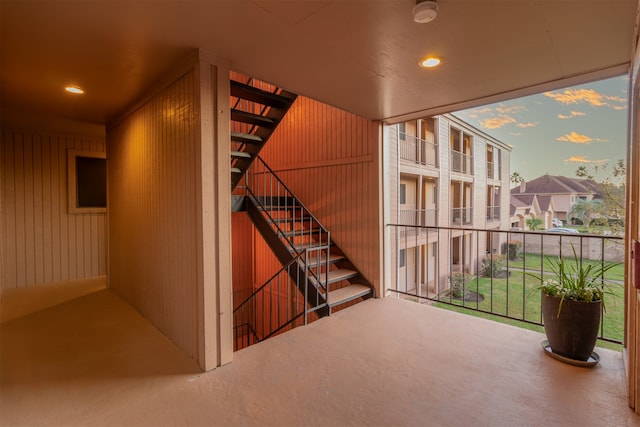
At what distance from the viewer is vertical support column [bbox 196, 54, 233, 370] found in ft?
7.18

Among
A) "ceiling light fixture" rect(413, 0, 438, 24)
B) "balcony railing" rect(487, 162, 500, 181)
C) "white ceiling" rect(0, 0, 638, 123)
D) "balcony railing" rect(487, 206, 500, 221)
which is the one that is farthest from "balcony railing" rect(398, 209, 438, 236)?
"ceiling light fixture" rect(413, 0, 438, 24)

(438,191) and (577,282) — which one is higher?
(438,191)

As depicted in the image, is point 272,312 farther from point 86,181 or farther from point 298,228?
point 86,181

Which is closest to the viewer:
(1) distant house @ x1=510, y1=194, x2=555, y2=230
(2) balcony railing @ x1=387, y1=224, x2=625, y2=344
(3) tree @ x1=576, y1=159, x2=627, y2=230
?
(2) balcony railing @ x1=387, y1=224, x2=625, y2=344

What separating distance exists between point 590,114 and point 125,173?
6.82 m

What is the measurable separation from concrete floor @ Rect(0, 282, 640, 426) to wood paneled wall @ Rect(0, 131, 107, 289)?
220 centimetres

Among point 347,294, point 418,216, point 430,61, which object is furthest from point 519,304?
point 430,61

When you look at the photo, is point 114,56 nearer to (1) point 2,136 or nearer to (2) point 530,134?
(1) point 2,136

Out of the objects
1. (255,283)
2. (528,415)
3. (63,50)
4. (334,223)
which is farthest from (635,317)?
(255,283)

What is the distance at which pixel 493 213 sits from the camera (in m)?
11.2

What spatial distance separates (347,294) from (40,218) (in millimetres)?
4995

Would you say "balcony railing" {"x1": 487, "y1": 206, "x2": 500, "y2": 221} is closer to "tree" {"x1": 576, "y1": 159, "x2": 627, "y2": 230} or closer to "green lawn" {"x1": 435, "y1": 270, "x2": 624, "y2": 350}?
"green lawn" {"x1": 435, "y1": 270, "x2": 624, "y2": 350}

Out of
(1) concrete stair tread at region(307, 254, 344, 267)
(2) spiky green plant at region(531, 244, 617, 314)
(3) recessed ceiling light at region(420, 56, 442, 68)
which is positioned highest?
(3) recessed ceiling light at region(420, 56, 442, 68)

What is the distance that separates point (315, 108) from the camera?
4.69 m
